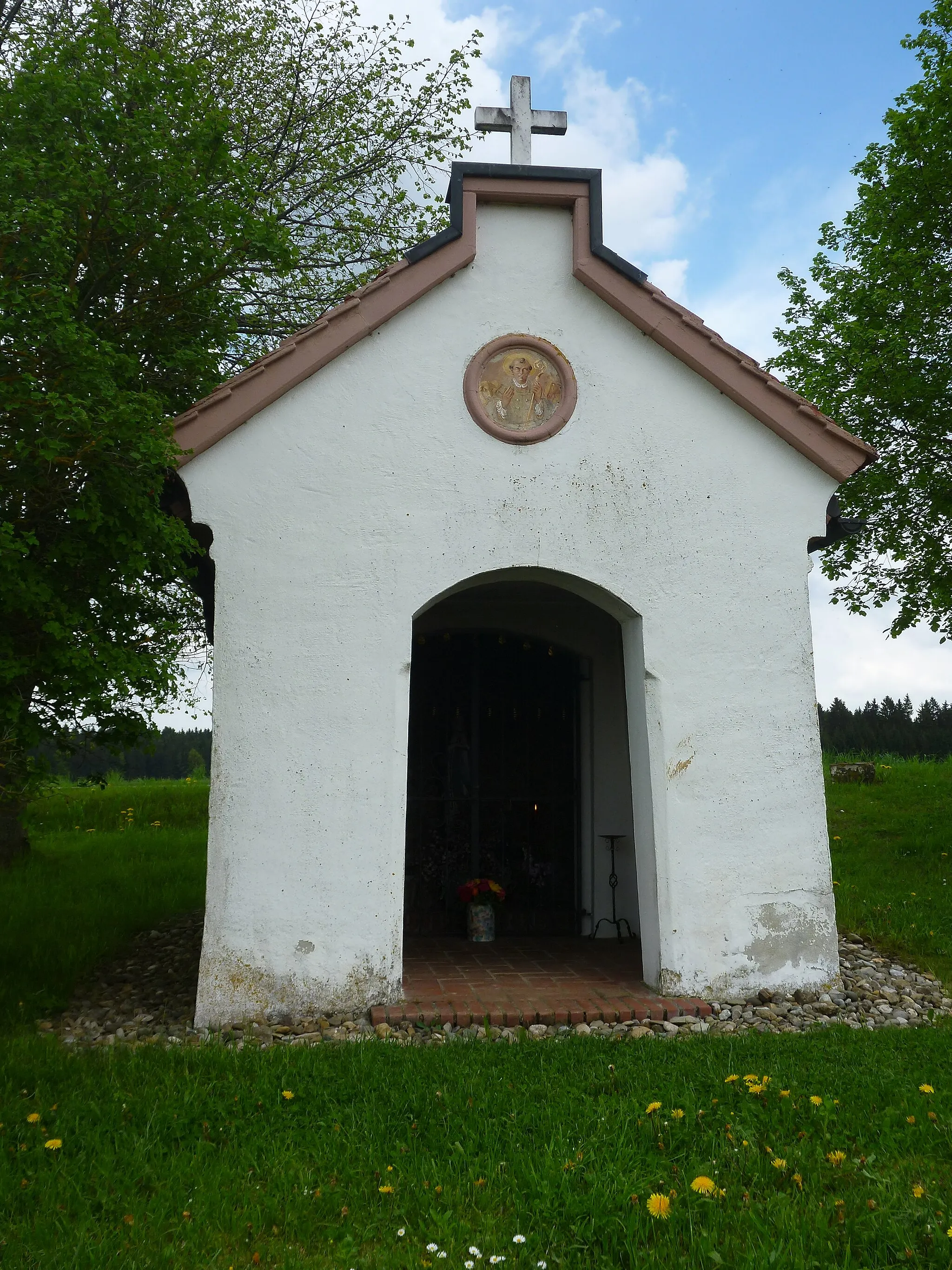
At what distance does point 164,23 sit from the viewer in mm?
12344

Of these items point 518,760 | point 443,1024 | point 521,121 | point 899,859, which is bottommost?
point 443,1024

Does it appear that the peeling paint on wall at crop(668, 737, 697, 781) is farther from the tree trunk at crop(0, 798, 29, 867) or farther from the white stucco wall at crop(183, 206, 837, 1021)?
the tree trunk at crop(0, 798, 29, 867)

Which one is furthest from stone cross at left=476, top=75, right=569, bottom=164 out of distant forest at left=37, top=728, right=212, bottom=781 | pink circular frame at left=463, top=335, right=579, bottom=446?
distant forest at left=37, top=728, right=212, bottom=781

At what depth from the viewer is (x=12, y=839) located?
13.1 meters

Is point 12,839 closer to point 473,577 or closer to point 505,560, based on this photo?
point 473,577

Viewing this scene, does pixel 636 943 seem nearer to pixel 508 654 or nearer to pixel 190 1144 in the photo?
pixel 508 654

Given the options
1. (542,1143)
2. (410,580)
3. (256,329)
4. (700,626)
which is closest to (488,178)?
(410,580)

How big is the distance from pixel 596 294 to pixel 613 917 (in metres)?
5.54

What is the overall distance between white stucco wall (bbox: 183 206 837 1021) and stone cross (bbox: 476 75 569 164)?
598 millimetres

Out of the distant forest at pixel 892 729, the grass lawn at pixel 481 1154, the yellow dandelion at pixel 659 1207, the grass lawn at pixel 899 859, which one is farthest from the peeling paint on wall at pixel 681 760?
the distant forest at pixel 892 729

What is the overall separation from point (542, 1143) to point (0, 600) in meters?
4.17

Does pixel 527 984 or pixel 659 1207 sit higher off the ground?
pixel 527 984

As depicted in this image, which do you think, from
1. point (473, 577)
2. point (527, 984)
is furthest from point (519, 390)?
point (527, 984)

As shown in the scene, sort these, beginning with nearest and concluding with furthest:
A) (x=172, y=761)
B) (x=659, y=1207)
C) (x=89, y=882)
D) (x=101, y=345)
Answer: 1. (x=659, y=1207)
2. (x=101, y=345)
3. (x=89, y=882)
4. (x=172, y=761)
